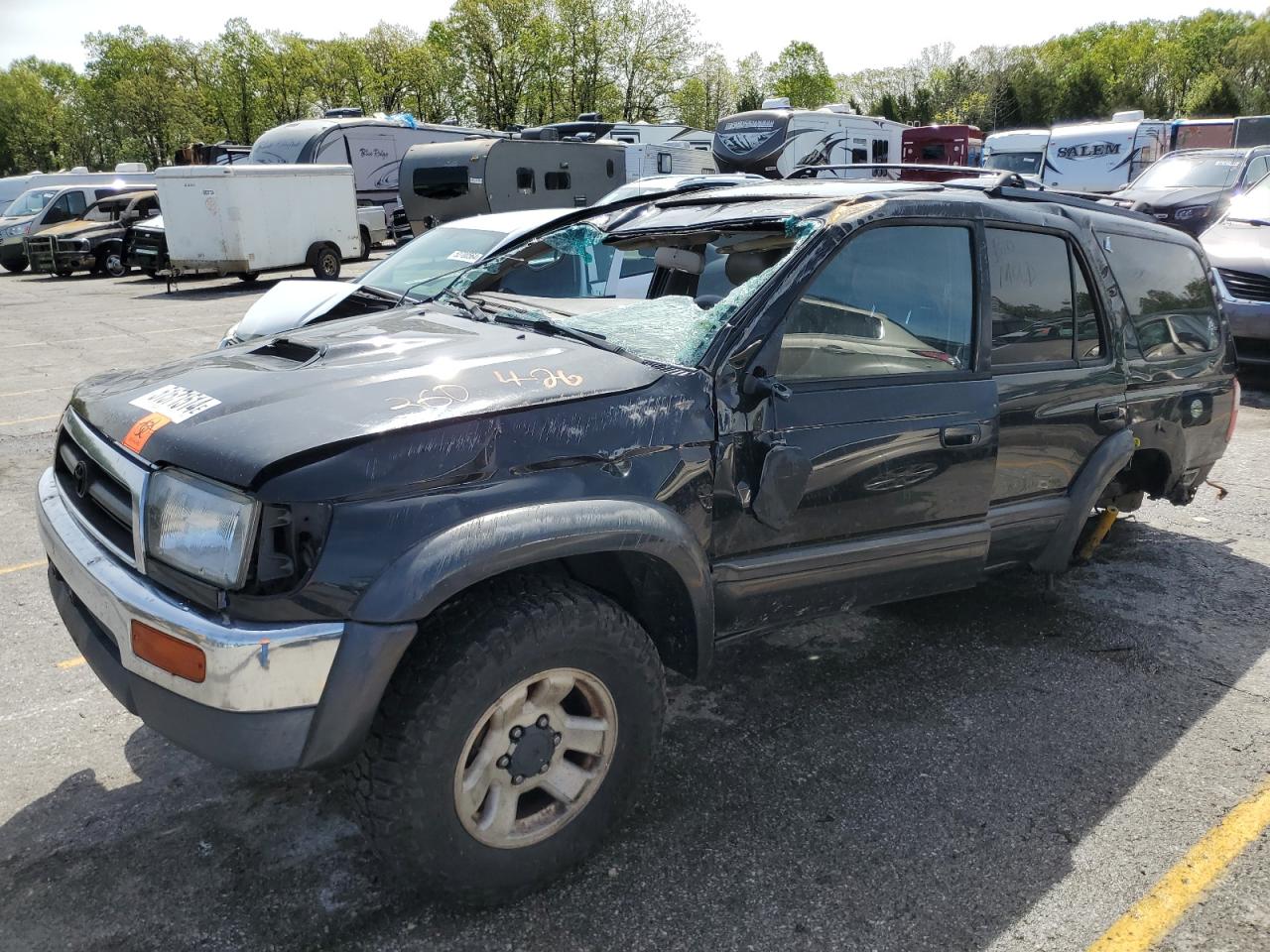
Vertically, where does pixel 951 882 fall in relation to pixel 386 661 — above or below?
below

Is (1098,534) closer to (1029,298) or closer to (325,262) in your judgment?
(1029,298)

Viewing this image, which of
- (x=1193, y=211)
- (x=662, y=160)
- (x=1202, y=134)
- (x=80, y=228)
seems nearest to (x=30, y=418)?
(x=1193, y=211)

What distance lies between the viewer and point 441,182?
58.7 feet

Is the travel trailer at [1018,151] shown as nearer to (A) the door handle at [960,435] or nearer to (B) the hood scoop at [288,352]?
(A) the door handle at [960,435]

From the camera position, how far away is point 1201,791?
293 cm

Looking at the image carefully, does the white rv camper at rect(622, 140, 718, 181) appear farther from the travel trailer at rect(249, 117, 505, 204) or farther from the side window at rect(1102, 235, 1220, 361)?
the side window at rect(1102, 235, 1220, 361)

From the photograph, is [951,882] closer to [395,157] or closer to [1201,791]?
[1201,791]

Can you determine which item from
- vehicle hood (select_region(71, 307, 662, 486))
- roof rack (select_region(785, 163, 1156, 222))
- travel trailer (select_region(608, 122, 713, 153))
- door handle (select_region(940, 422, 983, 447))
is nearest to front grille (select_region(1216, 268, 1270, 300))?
roof rack (select_region(785, 163, 1156, 222))

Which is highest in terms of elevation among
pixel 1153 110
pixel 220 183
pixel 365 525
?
pixel 1153 110

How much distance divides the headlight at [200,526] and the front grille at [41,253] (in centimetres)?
2219

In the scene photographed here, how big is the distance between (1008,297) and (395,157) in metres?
22.4

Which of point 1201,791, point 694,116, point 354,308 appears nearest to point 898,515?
point 1201,791

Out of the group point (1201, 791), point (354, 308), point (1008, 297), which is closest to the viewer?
point (1201, 791)

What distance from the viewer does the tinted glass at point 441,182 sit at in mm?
17562
